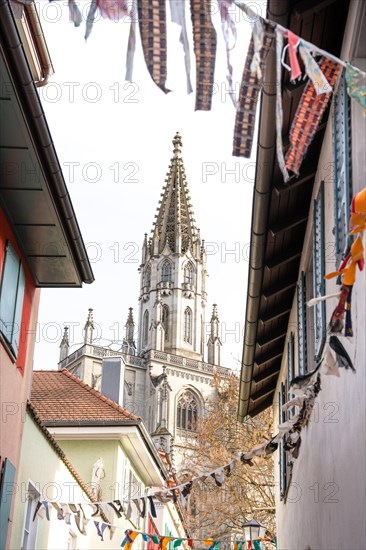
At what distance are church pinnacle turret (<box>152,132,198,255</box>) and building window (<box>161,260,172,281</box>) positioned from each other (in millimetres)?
1833

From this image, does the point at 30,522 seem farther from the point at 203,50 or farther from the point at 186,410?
the point at 186,410

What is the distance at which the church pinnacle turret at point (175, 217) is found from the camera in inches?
4031

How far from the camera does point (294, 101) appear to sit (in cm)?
743

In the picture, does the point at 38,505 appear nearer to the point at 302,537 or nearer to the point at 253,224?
the point at 302,537

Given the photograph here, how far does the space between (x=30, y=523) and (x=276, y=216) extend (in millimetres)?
6398

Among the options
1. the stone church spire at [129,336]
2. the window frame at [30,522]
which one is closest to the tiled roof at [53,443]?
the window frame at [30,522]

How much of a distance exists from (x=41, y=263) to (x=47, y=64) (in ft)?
14.2

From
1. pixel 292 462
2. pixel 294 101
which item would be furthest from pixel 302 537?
pixel 294 101

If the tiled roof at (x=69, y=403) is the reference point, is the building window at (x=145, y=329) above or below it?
above

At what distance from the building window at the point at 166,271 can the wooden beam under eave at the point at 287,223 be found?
90.2m

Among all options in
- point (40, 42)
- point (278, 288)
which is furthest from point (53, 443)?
point (40, 42)

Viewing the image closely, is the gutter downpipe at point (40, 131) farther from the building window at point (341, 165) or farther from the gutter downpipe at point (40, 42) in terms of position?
the gutter downpipe at point (40, 42)

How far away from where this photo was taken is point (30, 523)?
512 inches

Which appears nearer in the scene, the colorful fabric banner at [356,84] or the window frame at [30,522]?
the colorful fabric banner at [356,84]
